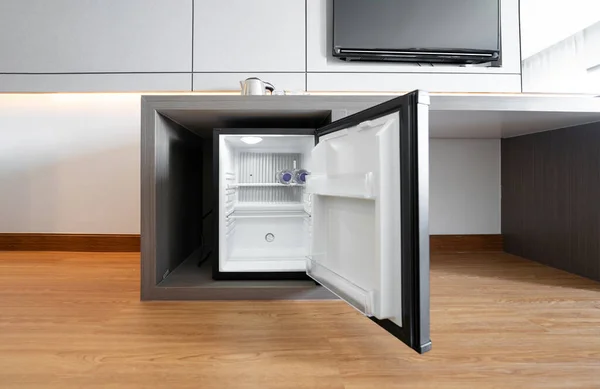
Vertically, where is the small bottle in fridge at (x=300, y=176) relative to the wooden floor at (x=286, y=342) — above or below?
above

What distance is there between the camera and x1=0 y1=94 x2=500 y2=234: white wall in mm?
1922

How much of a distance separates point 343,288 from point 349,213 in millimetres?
182

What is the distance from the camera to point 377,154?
2.29ft

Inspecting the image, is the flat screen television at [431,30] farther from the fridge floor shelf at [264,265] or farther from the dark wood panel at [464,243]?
the fridge floor shelf at [264,265]

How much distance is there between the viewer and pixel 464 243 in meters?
1.96

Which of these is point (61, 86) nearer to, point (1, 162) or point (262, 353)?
point (1, 162)

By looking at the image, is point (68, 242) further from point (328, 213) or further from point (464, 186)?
point (464, 186)

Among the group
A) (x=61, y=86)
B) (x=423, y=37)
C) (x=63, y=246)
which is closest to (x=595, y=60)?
(x=423, y=37)

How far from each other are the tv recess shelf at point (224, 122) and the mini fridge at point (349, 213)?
8cm

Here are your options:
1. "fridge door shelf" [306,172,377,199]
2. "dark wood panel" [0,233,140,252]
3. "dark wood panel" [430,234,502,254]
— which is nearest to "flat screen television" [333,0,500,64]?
"dark wood panel" [430,234,502,254]

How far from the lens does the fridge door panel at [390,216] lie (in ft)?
2.08

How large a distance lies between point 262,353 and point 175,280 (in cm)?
54

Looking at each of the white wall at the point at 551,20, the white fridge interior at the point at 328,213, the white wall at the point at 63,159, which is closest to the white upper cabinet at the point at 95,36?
the white wall at the point at 63,159

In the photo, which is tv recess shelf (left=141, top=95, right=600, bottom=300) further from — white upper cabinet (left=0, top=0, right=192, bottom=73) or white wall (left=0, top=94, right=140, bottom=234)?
white wall (left=0, top=94, right=140, bottom=234)
